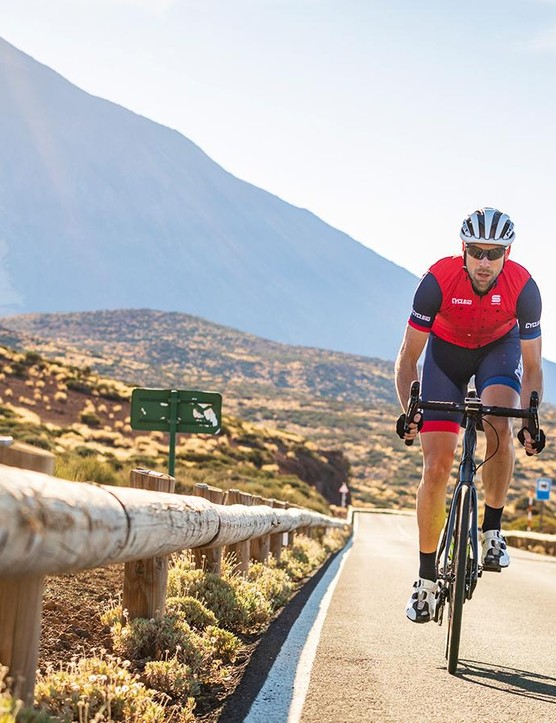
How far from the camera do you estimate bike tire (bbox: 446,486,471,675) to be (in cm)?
638

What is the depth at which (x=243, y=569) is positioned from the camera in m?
10.0

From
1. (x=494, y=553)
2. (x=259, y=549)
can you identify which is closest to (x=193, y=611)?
(x=494, y=553)

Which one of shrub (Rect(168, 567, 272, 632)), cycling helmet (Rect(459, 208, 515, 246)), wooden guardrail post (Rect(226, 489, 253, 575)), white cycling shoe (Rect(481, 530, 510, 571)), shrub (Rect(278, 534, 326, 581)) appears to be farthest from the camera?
shrub (Rect(278, 534, 326, 581))

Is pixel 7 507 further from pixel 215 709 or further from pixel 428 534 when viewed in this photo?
pixel 428 534

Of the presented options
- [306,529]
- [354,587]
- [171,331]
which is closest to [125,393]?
[306,529]

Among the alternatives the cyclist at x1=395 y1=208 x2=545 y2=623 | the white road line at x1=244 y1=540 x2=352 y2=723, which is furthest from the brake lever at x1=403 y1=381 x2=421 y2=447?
the white road line at x1=244 y1=540 x2=352 y2=723

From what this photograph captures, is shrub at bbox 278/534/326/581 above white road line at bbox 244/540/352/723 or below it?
below

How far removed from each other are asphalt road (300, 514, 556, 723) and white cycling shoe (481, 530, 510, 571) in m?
0.65

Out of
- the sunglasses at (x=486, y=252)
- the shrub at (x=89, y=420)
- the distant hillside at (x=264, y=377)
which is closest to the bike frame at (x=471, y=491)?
the sunglasses at (x=486, y=252)

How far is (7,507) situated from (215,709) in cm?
264

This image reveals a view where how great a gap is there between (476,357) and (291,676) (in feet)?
8.77

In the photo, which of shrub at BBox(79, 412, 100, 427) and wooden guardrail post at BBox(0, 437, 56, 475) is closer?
wooden guardrail post at BBox(0, 437, 56, 475)

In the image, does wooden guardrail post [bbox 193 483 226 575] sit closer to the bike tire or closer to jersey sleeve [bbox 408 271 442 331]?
jersey sleeve [bbox 408 271 442 331]

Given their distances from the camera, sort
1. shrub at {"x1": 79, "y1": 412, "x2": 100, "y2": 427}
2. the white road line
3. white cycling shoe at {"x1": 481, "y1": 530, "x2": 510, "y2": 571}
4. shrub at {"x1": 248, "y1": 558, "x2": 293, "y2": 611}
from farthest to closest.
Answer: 1. shrub at {"x1": 79, "y1": 412, "x2": 100, "y2": 427}
2. shrub at {"x1": 248, "y1": 558, "x2": 293, "y2": 611}
3. white cycling shoe at {"x1": 481, "y1": 530, "x2": 510, "y2": 571}
4. the white road line
